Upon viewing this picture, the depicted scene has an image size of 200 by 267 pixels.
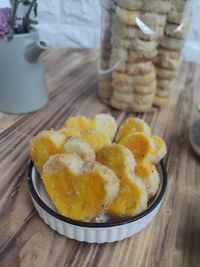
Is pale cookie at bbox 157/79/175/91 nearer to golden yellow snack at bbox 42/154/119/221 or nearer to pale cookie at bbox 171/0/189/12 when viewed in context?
pale cookie at bbox 171/0/189/12

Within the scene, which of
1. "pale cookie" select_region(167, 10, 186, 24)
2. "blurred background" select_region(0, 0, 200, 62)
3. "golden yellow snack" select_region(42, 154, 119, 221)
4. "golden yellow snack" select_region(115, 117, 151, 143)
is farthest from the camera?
"blurred background" select_region(0, 0, 200, 62)

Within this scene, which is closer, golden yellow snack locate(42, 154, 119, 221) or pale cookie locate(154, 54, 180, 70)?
golden yellow snack locate(42, 154, 119, 221)

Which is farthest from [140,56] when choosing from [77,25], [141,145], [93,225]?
[77,25]

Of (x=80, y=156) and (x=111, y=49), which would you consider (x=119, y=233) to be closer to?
(x=80, y=156)

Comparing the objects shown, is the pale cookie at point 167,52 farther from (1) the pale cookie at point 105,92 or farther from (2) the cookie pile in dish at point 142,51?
(1) the pale cookie at point 105,92

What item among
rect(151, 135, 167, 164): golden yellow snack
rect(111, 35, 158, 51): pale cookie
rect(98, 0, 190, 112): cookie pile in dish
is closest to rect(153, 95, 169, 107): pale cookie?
rect(98, 0, 190, 112): cookie pile in dish
